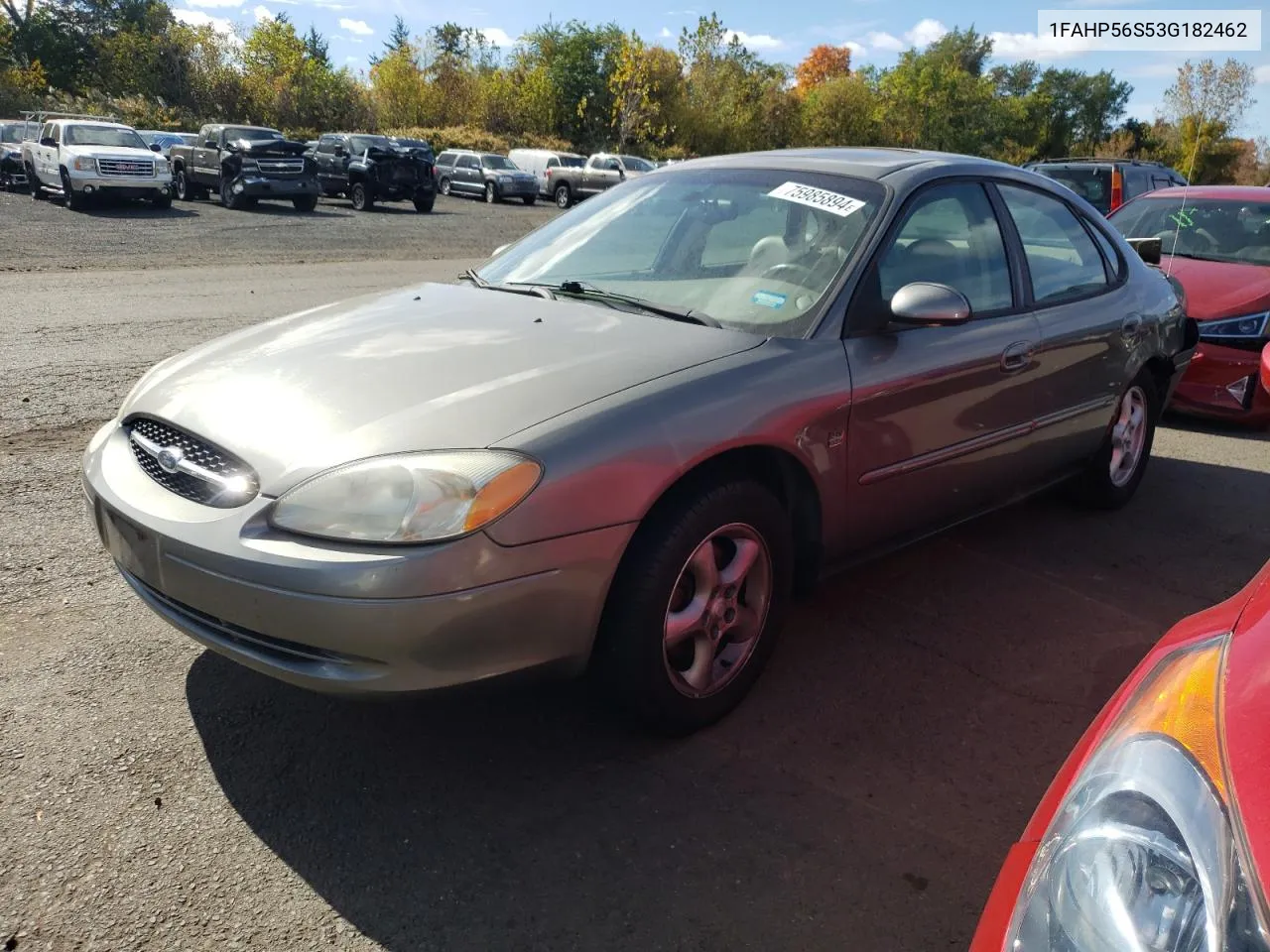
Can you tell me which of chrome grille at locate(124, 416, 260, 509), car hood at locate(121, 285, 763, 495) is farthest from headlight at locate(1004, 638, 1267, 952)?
chrome grille at locate(124, 416, 260, 509)

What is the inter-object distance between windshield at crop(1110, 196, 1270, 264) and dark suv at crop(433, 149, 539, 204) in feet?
85.0

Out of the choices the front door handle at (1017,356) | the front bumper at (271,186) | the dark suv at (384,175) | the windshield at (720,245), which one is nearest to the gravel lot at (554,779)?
the front door handle at (1017,356)

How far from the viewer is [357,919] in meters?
2.19

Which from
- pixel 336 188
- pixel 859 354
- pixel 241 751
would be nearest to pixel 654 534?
pixel 859 354

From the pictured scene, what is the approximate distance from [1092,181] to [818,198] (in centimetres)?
1291

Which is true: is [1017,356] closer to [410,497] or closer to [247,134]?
[410,497]

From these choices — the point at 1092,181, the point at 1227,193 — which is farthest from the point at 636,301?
the point at 1092,181

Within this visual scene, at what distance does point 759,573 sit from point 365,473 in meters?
1.21

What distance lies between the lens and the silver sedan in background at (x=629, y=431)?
2.33 m

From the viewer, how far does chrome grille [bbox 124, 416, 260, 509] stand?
247 centimetres

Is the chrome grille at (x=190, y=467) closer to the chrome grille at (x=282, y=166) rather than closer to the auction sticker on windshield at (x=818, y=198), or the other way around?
the auction sticker on windshield at (x=818, y=198)

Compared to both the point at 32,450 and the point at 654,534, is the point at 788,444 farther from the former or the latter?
the point at 32,450

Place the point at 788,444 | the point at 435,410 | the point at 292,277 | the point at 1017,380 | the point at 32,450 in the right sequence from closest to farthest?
1. the point at 435,410
2. the point at 788,444
3. the point at 1017,380
4. the point at 32,450
5. the point at 292,277

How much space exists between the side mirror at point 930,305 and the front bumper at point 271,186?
2201cm
